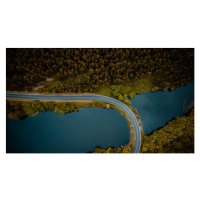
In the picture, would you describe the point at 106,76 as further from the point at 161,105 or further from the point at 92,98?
the point at 161,105

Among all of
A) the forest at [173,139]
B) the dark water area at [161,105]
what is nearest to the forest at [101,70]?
the dark water area at [161,105]

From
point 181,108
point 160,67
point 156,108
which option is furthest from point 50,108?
point 181,108

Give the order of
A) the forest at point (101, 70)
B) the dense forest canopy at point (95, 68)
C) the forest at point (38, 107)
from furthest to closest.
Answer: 1. the forest at point (38, 107)
2. the forest at point (101, 70)
3. the dense forest canopy at point (95, 68)

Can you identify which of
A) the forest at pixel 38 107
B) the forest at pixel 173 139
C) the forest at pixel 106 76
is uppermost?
the forest at pixel 106 76

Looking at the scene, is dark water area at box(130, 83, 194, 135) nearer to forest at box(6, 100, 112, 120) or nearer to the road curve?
the road curve

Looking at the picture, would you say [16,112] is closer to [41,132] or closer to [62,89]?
[41,132]

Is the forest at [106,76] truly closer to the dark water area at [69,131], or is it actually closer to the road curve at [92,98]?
the road curve at [92,98]

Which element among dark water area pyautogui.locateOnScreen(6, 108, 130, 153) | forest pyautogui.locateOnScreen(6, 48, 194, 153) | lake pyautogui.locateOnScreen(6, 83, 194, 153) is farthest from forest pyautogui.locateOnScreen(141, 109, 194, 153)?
dark water area pyautogui.locateOnScreen(6, 108, 130, 153)
